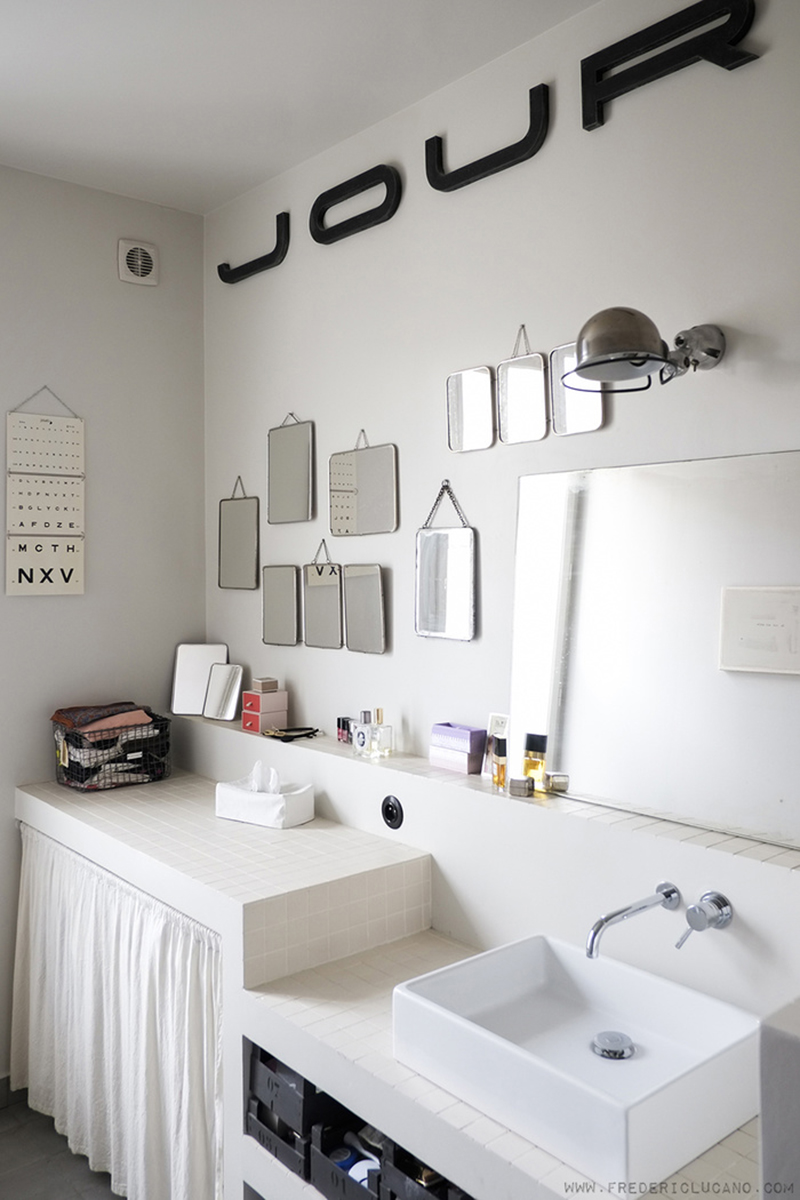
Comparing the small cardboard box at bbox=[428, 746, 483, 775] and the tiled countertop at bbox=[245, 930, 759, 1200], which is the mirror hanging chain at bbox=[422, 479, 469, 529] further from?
the tiled countertop at bbox=[245, 930, 759, 1200]

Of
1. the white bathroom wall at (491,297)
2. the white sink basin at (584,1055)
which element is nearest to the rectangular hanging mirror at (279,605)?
the white bathroom wall at (491,297)

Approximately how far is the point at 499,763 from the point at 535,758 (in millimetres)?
99

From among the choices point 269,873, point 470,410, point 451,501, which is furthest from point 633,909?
point 470,410

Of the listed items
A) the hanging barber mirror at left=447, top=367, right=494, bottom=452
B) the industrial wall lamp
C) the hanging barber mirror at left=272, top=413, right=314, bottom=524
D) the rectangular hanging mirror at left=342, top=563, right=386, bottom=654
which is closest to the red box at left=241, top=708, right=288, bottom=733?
the rectangular hanging mirror at left=342, top=563, right=386, bottom=654

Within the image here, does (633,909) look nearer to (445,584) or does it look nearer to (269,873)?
(269,873)

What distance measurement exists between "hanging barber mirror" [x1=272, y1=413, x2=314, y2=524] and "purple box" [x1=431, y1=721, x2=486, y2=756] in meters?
0.87

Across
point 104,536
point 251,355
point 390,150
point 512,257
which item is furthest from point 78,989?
point 390,150

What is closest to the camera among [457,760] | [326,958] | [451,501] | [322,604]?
[326,958]

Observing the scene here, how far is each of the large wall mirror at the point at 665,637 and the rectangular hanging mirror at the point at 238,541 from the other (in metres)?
1.20

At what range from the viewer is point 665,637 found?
1831 mm

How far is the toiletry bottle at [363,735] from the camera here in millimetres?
2459

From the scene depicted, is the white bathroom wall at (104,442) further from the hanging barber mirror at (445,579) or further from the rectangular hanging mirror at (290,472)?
the hanging barber mirror at (445,579)

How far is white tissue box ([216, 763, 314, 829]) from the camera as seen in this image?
242 cm

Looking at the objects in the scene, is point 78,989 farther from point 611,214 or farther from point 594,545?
point 611,214
